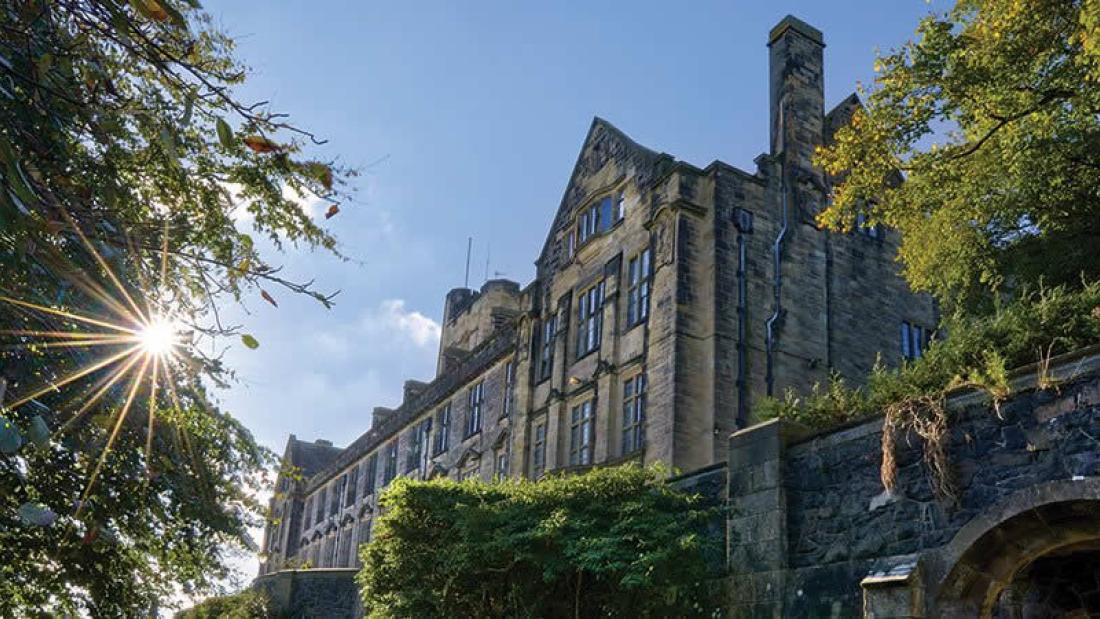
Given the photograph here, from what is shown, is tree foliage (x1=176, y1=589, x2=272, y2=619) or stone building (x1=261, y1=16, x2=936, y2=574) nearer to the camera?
stone building (x1=261, y1=16, x2=936, y2=574)

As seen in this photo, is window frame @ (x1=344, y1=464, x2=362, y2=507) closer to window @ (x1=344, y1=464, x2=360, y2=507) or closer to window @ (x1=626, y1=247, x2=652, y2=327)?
window @ (x1=344, y1=464, x2=360, y2=507)

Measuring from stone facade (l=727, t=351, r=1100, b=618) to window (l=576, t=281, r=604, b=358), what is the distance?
12.1 meters

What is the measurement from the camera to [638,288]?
2352 centimetres

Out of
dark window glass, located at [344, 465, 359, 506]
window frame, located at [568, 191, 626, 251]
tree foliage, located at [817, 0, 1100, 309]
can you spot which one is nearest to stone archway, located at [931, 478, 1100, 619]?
A: tree foliage, located at [817, 0, 1100, 309]

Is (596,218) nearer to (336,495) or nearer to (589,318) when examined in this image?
(589,318)

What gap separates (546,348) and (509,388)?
356 cm

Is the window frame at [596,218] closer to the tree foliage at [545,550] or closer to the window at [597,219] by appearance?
the window at [597,219]

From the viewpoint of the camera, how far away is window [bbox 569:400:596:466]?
2355 centimetres

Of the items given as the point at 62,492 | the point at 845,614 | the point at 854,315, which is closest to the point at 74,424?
the point at 62,492

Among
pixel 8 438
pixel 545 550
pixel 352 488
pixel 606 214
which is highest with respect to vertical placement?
pixel 606 214

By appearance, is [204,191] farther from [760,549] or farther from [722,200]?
[722,200]

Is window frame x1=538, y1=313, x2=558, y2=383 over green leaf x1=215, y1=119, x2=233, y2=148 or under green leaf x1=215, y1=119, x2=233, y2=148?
over

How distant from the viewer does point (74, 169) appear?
720cm

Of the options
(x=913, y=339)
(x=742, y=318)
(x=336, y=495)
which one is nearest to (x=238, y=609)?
(x=742, y=318)
